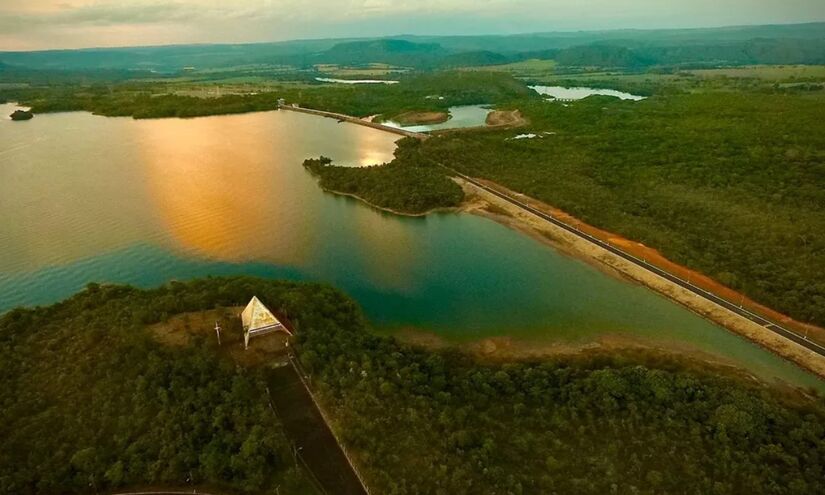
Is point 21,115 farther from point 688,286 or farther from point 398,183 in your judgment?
point 688,286

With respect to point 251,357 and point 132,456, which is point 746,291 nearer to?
point 251,357

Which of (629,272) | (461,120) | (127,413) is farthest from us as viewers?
(461,120)

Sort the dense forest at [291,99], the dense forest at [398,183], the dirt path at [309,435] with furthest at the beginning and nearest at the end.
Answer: the dense forest at [291,99] → the dense forest at [398,183] → the dirt path at [309,435]

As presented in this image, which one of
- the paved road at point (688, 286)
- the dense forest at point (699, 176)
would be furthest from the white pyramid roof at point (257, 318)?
the dense forest at point (699, 176)

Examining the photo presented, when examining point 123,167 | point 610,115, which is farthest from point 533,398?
point 610,115

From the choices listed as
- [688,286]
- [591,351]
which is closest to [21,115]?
[591,351]

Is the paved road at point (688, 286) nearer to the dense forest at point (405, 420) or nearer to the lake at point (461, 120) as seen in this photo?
the dense forest at point (405, 420)
